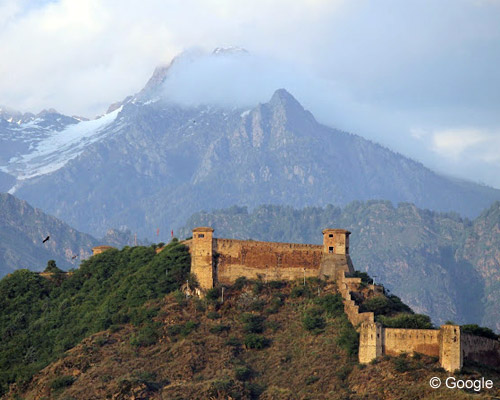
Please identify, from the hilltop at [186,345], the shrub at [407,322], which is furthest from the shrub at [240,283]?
the shrub at [407,322]

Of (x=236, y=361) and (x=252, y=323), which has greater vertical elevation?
(x=252, y=323)

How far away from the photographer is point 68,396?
413ft

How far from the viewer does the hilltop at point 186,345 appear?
121m

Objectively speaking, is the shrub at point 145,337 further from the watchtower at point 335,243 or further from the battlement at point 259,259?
the watchtower at point 335,243

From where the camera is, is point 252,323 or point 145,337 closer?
point 145,337

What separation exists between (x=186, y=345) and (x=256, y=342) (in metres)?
7.21

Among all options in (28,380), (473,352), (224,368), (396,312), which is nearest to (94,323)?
(28,380)

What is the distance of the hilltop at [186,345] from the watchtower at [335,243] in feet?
13.3

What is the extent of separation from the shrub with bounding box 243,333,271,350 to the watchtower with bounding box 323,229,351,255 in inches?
575

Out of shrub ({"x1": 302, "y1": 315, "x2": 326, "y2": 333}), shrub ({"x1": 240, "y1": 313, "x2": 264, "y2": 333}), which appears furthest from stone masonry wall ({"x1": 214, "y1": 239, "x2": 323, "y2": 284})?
shrub ({"x1": 302, "y1": 315, "x2": 326, "y2": 333})

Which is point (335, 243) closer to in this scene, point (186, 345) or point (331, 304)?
point (331, 304)

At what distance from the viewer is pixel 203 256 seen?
142 meters

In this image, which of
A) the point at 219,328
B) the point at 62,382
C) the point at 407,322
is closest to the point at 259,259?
the point at 219,328

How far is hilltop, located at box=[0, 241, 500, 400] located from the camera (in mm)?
121375
